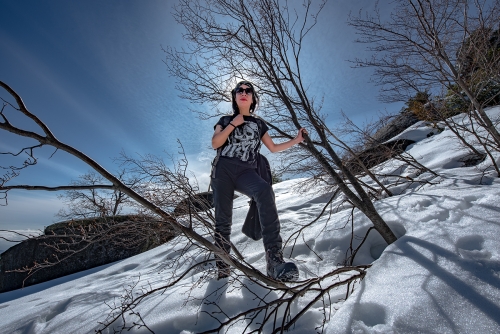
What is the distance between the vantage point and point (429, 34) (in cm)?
333

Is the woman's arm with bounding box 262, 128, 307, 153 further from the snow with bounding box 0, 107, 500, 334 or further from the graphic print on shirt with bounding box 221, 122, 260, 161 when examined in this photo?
the snow with bounding box 0, 107, 500, 334

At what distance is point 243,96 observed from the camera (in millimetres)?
1994

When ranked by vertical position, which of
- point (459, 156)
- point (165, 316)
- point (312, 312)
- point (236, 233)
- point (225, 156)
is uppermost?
point (225, 156)

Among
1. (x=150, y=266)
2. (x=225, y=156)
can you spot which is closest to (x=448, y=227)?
(x=225, y=156)

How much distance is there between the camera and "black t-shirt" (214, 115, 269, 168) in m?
1.89

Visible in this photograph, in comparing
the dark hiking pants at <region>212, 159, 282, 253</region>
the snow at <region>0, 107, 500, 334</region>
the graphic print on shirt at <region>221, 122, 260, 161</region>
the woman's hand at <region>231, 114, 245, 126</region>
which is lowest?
the snow at <region>0, 107, 500, 334</region>

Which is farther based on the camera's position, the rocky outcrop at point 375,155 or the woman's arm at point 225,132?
the rocky outcrop at point 375,155

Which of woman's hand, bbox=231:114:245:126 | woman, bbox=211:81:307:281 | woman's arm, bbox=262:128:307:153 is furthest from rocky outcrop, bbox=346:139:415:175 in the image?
woman's hand, bbox=231:114:245:126

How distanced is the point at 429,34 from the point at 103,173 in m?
4.33

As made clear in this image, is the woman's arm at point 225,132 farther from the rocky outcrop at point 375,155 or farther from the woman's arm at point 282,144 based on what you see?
the rocky outcrop at point 375,155

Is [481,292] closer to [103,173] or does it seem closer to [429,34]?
[103,173]

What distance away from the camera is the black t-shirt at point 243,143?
1.89 metres

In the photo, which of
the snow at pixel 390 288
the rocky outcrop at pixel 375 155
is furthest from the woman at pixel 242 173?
the rocky outcrop at pixel 375 155

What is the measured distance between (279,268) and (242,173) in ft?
2.46
